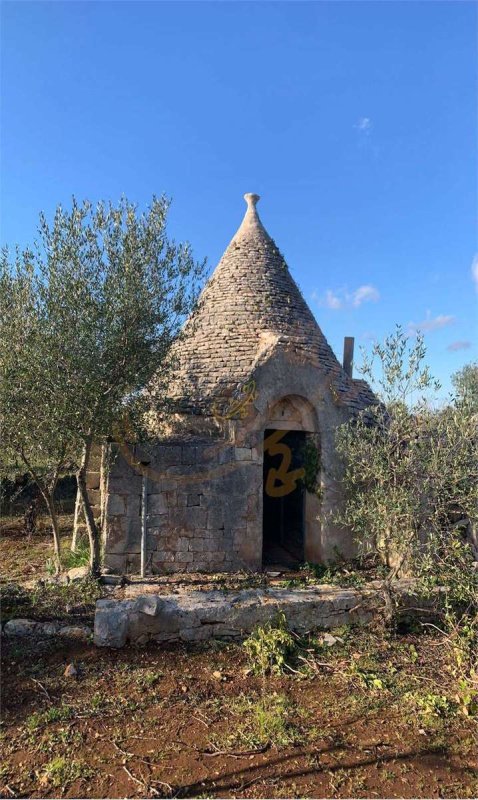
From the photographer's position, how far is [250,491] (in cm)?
759

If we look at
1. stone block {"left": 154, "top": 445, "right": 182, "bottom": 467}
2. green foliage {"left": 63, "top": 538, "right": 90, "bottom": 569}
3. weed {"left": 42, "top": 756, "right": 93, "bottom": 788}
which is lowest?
weed {"left": 42, "top": 756, "right": 93, "bottom": 788}

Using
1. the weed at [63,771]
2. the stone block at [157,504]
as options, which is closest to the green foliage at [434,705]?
the weed at [63,771]

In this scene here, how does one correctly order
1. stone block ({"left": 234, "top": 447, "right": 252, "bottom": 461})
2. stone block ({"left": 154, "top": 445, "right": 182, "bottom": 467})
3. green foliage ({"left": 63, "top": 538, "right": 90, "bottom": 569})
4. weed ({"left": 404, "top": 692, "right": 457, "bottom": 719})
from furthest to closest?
green foliage ({"left": 63, "top": 538, "right": 90, "bottom": 569})
stone block ({"left": 234, "top": 447, "right": 252, "bottom": 461})
stone block ({"left": 154, "top": 445, "right": 182, "bottom": 467})
weed ({"left": 404, "top": 692, "right": 457, "bottom": 719})

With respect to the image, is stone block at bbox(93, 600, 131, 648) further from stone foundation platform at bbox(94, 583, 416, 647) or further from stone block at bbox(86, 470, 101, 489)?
stone block at bbox(86, 470, 101, 489)

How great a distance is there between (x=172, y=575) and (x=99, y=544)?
1.22m

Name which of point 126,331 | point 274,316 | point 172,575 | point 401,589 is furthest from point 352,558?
point 126,331

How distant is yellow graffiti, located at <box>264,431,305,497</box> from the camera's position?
873cm

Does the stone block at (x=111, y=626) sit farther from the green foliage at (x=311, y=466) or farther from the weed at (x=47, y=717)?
the green foliage at (x=311, y=466)

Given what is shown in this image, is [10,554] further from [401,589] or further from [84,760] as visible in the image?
[401,589]

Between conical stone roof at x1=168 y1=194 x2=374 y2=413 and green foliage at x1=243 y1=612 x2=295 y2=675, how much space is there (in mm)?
3723

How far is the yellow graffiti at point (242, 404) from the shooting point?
7766 mm

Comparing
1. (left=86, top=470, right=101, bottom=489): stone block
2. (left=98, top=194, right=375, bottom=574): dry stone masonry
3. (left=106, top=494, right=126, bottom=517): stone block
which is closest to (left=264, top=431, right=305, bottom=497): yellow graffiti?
(left=98, top=194, right=375, bottom=574): dry stone masonry

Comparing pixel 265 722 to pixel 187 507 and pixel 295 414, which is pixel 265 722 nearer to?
pixel 187 507

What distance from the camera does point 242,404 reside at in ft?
25.6
